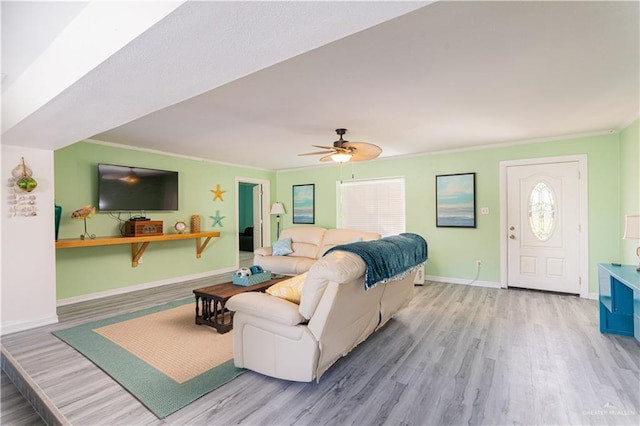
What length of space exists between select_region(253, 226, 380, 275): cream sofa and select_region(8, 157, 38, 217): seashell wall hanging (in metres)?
3.28

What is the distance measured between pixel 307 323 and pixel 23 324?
3355 mm

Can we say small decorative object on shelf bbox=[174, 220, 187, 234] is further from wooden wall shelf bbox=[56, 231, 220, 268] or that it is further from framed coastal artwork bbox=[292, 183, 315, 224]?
framed coastal artwork bbox=[292, 183, 315, 224]

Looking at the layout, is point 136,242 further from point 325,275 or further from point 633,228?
point 633,228

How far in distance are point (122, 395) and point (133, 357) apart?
56cm

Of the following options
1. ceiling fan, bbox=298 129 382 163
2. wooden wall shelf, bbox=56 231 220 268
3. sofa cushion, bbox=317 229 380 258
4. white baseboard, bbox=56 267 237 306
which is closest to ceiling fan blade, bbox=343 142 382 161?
ceiling fan, bbox=298 129 382 163

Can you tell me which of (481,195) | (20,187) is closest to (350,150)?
(481,195)

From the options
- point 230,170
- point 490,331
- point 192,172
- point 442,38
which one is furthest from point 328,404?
point 230,170

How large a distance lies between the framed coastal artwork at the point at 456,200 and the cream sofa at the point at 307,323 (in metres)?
3.43

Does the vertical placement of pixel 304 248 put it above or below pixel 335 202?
below

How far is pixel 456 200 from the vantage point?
16.9ft

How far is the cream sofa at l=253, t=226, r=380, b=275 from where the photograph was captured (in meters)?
5.16

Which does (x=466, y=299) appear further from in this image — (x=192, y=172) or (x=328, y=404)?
(x=192, y=172)

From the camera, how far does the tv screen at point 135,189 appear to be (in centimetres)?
436

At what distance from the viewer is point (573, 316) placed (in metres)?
3.49
